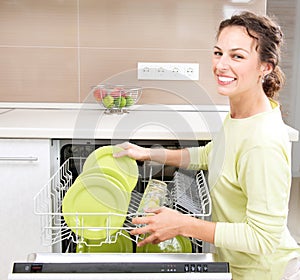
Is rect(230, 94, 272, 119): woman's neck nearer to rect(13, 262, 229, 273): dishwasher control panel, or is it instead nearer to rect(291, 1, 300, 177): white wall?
rect(13, 262, 229, 273): dishwasher control panel

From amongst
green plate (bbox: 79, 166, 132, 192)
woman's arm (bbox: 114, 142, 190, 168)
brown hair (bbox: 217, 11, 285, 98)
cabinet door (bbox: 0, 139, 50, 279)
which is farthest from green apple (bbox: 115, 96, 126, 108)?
brown hair (bbox: 217, 11, 285, 98)

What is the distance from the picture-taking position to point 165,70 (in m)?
2.32

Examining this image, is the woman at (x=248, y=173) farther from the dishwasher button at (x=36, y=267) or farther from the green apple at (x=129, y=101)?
the green apple at (x=129, y=101)

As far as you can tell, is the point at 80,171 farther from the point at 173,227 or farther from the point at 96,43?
the point at 96,43

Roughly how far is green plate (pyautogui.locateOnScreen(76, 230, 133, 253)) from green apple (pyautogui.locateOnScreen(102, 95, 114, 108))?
2.38ft

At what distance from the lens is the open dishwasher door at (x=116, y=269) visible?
1.04m

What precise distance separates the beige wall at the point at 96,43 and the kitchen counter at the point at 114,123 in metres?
Answer: 0.10

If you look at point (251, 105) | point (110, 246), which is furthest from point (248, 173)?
point (110, 246)

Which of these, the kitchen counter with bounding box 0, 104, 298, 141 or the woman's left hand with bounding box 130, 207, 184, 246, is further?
the kitchen counter with bounding box 0, 104, 298, 141

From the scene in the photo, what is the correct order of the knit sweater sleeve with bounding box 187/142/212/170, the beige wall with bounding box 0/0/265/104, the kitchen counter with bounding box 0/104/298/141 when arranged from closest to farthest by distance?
the knit sweater sleeve with bounding box 187/142/212/170 → the kitchen counter with bounding box 0/104/298/141 → the beige wall with bounding box 0/0/265/104

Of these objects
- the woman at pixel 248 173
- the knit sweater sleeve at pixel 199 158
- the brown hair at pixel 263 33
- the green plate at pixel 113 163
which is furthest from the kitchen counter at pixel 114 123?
the brown hair at pixel 263 33

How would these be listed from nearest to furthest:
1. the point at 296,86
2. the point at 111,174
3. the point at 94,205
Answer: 1. the point at 94,205
2. the point at 111,174
3. the point at 296,86

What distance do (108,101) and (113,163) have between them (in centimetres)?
67

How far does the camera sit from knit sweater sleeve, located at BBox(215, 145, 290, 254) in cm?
116
